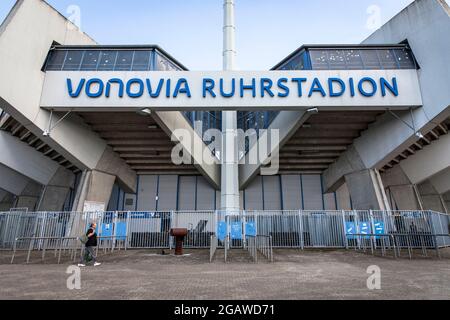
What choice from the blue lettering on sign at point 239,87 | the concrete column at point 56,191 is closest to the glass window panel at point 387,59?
the blue lettering on sign at point 239,87

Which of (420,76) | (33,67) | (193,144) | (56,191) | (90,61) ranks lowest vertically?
(56,191)

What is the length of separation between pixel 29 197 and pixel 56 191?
12.3 feet

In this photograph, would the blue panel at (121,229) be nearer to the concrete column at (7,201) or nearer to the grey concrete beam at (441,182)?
the concrete column at (7,201)

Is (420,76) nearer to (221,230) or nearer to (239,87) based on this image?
(239,87)

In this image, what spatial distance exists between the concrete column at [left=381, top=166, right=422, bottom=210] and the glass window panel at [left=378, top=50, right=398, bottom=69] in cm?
1091

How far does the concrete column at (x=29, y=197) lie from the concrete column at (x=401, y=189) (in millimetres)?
33260

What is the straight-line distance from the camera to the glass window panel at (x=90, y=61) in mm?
18256

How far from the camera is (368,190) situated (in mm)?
21750

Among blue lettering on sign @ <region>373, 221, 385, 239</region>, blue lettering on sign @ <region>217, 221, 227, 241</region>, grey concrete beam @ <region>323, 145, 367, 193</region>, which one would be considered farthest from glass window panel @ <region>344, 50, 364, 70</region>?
blue lettering on sign @ <region>217, 221, 227, 241</region>

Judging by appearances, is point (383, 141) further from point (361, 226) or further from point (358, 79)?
point (361, 226)

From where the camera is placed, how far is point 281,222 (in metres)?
16.1

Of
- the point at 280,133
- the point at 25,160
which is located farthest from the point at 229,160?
the point at 25,160
